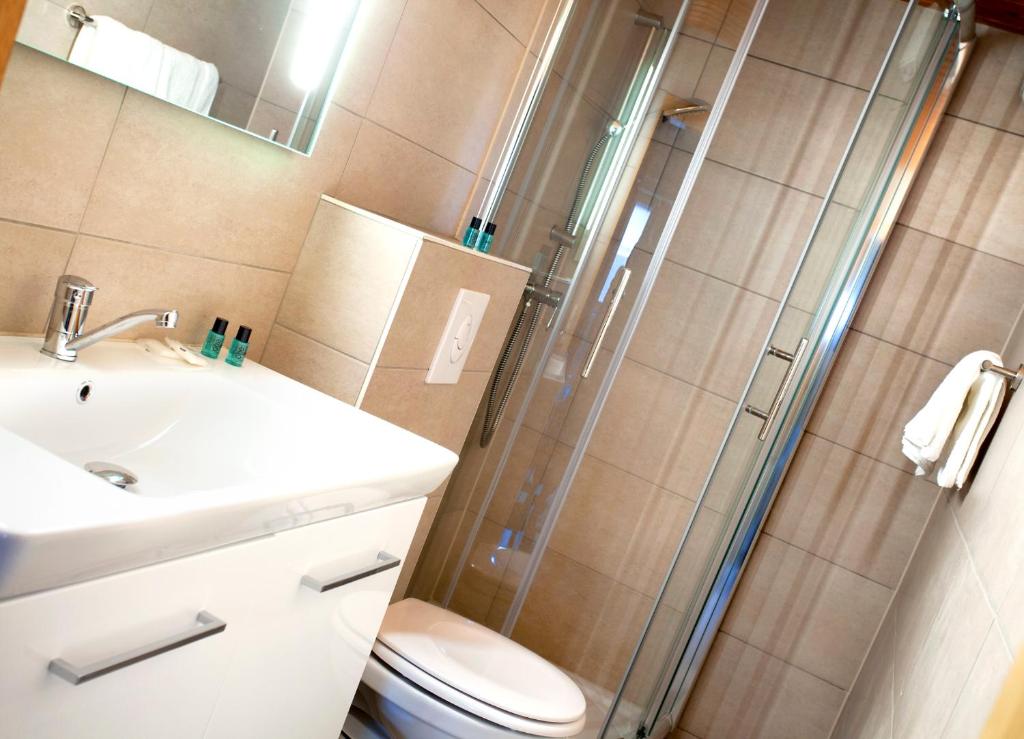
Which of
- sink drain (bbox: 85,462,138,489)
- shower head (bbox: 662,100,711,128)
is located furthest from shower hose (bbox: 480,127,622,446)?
sink drain (bbox: 85,462,138,489)

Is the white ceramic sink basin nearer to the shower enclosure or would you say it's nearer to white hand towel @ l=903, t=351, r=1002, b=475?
the shower enclosure

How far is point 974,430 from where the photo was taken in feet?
7.36

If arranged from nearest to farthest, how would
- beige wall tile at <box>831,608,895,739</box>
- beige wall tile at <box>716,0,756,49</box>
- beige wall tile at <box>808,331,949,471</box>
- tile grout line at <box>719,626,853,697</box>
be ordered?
beige wall tile at <box>831,608,895,739</box>
beige wall tile at <box>716,0,756,49</box>
beige wall tile at <box>808,331,949,471</box>
tile grout line at <box>719,626,853,697</box>

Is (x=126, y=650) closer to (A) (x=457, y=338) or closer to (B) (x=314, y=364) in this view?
(B) (x=314, y=364)

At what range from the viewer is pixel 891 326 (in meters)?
2.75

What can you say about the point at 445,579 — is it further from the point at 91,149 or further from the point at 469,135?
the point at 91,149

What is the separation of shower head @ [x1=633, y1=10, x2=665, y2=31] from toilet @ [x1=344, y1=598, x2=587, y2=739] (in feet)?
4.50

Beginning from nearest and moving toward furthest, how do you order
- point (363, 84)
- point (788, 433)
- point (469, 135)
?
point (363, 84) → point (469, 135) → point (788, 433)

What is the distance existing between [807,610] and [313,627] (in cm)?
195

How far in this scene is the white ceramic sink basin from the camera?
83 cm

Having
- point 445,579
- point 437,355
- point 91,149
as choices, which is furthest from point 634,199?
point 91,149

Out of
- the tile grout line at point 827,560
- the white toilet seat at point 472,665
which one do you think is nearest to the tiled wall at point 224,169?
the white toilet seat at point 472,665

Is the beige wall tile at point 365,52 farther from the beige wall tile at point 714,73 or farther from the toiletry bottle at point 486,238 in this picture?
the beige wall tile at point 714,73

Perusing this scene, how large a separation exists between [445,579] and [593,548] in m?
0.38
